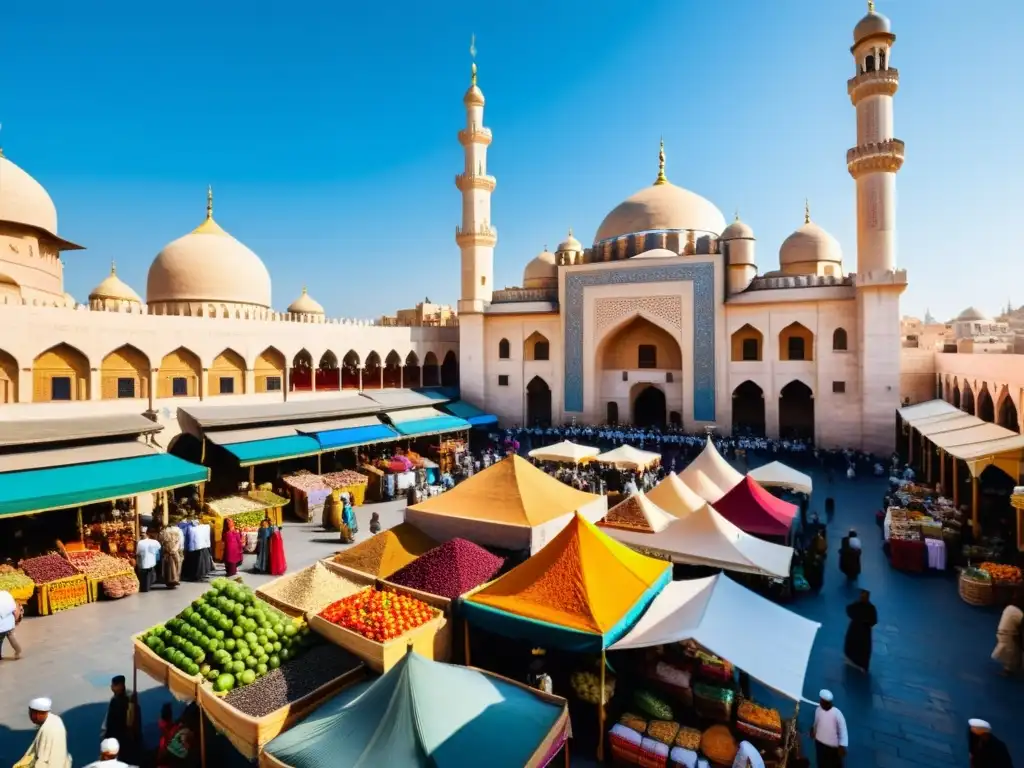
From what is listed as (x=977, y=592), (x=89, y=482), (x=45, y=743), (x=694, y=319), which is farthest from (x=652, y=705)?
(x=694, y=319)

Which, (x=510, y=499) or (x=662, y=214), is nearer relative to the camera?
(x=510, y=499)

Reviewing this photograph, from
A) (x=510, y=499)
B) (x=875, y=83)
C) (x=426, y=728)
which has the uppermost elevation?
(x=875, y=83)

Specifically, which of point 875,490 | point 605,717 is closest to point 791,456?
point 875,490

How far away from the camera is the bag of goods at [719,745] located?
4.31m

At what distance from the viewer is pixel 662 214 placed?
937 inches

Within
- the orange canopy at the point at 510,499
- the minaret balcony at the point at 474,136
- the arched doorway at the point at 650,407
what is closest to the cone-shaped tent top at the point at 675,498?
the orange canopy at the point at 510,499

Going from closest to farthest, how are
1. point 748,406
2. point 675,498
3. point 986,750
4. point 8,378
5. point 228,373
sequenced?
1. point 986,750
2. point 675,498
3. point 8,378
4. point 228,373
5. point 748,406

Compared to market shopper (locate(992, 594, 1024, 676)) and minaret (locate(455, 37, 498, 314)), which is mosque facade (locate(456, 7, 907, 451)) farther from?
market shopper (locate(992, 594, 1024, 676))

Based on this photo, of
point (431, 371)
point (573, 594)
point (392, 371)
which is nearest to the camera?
point (573, 594)

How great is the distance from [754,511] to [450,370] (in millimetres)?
16864

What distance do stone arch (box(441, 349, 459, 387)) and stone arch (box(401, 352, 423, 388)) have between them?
4.91 ft

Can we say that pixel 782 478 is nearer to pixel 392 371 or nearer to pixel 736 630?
pixel 736 630

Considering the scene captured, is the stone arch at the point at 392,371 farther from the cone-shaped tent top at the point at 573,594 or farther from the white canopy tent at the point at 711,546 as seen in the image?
the cone-shaped tent top at the point at 573,594

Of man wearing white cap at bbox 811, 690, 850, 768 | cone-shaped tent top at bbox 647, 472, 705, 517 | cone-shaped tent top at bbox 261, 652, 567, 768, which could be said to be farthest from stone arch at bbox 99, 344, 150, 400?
man wearing white cap at bbox 811, 690, 850, 768
